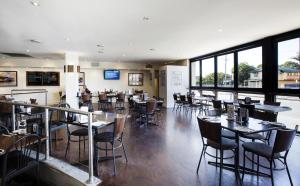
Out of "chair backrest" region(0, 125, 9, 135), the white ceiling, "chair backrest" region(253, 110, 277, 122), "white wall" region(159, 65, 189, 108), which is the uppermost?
the white ceiling

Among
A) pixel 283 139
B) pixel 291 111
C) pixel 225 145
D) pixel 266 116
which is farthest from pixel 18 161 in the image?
pixel 291 111

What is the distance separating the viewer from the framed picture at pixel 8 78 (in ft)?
30.9

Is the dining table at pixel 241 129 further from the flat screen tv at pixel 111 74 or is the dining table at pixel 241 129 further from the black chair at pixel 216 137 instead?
the flat screen tv at pixel 111 74

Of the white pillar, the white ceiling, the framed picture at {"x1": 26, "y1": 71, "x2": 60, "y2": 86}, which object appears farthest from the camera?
the framed picture at {"x1": 26, "y1": 71, "x2": 60, "y2": 86}

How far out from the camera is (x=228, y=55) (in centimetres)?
767

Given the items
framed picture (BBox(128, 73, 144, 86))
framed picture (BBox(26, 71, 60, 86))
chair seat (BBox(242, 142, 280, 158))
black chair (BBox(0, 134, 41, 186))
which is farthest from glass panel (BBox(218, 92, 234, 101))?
framed picture (BBox(26, 71, 60, 86))

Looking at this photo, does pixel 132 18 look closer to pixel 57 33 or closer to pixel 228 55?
pixel 57 33

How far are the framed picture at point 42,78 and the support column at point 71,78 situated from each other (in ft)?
9.70

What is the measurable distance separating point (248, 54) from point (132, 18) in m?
4.88

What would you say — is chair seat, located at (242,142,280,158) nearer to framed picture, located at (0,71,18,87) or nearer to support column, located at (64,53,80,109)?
support column, located at (64,53,80,109)

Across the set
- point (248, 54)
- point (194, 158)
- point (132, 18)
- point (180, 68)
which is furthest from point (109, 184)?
point (180, 68)

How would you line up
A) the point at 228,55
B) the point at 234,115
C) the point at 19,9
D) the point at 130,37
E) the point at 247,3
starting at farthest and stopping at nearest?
1. the point at 228,55
2. the point at 130,37
3. the point at 19,9
4. the point at 247,3
5. the point at 234,115

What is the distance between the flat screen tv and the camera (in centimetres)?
1192

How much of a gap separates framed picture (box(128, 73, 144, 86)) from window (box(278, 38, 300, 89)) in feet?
29.1
